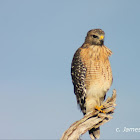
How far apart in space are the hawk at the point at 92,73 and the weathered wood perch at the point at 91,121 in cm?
42

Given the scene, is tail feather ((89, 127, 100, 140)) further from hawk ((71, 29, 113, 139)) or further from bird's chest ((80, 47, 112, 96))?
bird's chest ((80, 47, 112, 96))

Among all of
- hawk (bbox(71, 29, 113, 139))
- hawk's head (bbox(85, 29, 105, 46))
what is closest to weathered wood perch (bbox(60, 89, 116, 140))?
hawk (bbox(71, 29, 113, 139))

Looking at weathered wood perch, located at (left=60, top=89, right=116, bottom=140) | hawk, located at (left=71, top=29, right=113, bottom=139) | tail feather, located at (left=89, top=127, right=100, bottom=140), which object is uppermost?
hawk, located at (left=71, top=29, right=113, bottom=139)

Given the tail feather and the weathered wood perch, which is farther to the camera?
the tail feather

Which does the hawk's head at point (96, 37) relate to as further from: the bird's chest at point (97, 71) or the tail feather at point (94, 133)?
the tail feather at point (94, 133)

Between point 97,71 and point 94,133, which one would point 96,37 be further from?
point 94,133

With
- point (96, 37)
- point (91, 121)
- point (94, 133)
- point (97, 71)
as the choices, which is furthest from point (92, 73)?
point (94, 133)

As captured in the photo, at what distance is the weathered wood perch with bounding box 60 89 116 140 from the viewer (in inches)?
432

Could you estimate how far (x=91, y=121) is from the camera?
11555 millimetres

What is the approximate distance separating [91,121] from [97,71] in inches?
66.6

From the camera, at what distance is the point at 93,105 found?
12.2 meters

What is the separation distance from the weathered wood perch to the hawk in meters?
0.42

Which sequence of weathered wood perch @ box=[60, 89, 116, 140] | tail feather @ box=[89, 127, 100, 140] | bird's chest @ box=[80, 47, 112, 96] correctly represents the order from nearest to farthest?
1. weathered wood perch @ box=[60, 89, 116, 140]
2. bird's chest @ box=[80, 47, 112, 96]
3. tail feather @ box=[89, 127, 100, 140]

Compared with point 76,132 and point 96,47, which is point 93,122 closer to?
point 76,132
